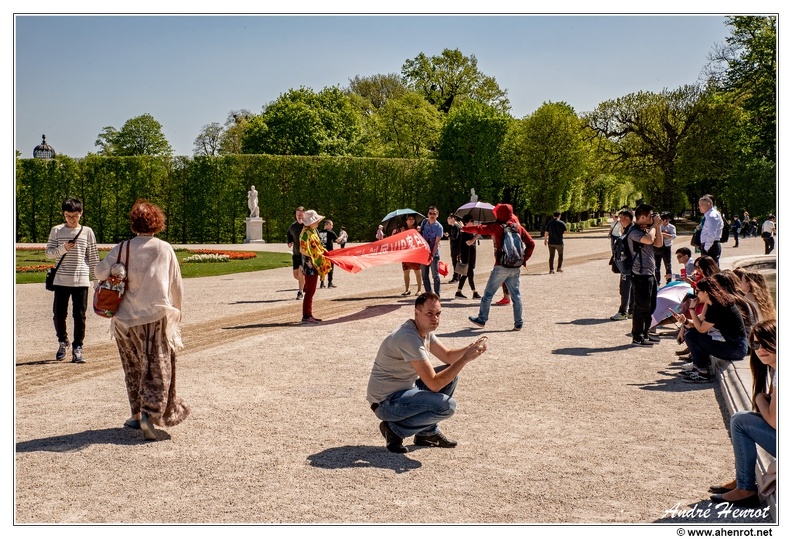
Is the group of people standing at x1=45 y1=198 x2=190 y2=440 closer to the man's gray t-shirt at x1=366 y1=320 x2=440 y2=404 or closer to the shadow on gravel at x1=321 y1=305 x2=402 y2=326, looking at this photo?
the man's gray t-shirt at x1=366 y1=320 x2=440 y2=404

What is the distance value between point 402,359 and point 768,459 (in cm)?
280

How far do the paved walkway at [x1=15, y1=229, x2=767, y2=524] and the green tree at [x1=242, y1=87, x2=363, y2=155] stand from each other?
47.7 m

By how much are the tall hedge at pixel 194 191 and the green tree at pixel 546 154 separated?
41.7 ft

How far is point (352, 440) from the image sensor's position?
24.4ft

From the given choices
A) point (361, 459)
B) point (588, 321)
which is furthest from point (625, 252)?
point (361, 459)

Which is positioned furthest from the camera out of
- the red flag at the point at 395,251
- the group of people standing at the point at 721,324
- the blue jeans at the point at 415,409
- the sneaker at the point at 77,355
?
the red flag at the point at 395,251

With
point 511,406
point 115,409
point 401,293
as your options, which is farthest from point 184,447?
point 401,293

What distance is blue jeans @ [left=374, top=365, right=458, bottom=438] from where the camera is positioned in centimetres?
690

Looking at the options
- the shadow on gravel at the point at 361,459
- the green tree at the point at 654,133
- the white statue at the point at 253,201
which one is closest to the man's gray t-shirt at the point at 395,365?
the shadow on gravel at the point at 361,459

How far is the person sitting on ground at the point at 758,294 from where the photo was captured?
8.37m

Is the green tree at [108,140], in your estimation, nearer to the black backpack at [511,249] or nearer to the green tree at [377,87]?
the green tree at [377,87]

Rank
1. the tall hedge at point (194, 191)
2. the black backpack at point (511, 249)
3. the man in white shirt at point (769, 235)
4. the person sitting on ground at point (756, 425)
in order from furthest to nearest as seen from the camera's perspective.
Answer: the tall hedge at point (194, 191) < the man in white shirt at point (769, 235) < the black backpack at point (511, 249) < the person sitting on ground at point (756, 425)

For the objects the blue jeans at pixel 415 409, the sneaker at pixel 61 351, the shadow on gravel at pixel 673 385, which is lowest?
the shadow on gravel at pixel 673 385

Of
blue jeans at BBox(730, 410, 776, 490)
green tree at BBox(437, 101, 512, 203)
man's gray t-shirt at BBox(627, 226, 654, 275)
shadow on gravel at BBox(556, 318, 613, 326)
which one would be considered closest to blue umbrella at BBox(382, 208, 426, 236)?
shadow on gravel at BBox(556, 318, 613, 326)
